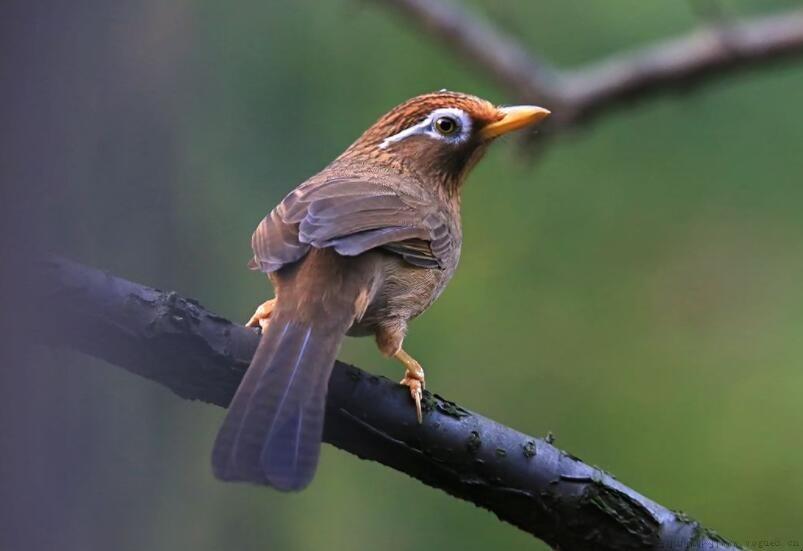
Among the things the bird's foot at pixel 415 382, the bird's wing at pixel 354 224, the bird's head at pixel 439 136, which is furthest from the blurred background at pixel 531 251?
the bird's foot at pixel 415 382

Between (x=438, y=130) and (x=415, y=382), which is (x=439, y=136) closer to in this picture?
(x=438, y=130)

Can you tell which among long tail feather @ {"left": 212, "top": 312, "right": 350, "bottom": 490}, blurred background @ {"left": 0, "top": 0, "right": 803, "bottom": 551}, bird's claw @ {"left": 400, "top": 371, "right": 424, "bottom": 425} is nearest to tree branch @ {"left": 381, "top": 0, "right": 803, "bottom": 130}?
blurred background @ {"left": 0, "top": 0, "right": 803, "bottom": 551}

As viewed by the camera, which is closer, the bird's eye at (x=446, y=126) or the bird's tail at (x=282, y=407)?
the bird's tail at (x=282, y=407)

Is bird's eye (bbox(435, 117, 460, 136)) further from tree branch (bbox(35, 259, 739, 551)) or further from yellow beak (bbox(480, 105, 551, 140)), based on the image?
tree branch (bbox(35, 259, 739, 551))

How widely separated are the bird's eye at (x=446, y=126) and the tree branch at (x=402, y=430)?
1878 mm

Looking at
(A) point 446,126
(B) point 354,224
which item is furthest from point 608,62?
(B) point 354,224

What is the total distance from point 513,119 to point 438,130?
1.15 ft

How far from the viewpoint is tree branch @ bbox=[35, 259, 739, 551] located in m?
3.62

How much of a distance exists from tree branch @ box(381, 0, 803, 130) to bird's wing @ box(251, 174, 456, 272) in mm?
2909

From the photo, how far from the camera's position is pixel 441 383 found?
→ 8.38 metres

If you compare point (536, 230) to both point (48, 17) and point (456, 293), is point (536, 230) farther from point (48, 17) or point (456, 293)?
point (48, 17)

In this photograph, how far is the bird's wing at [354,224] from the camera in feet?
14.1

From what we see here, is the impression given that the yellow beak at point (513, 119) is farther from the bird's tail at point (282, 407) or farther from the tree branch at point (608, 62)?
the tree branch at point (608, 62)

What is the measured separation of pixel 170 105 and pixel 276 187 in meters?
1.35
